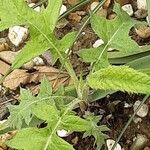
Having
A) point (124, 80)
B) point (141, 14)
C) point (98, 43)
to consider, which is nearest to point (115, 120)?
point (98, 43)

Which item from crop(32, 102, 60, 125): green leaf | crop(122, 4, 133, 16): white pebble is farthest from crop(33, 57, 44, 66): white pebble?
crop(32, 102, 60, 125): green leaf

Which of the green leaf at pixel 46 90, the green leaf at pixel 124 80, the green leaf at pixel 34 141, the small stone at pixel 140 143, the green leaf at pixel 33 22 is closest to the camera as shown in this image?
the green leaf at pixel 124 80

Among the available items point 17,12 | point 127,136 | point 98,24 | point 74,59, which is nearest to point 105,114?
point 127,136

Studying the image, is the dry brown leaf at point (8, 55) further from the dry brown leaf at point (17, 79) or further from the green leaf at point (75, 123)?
the green leaf at point (75, 123)

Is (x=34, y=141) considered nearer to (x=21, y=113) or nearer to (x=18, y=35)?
(x=21, y=113)

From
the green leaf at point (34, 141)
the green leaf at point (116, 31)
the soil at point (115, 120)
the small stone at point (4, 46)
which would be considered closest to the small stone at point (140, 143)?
the soil at point (115, 120)

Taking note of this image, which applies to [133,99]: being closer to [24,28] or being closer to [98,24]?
[98,24]

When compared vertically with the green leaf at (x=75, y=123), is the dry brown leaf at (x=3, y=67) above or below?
below

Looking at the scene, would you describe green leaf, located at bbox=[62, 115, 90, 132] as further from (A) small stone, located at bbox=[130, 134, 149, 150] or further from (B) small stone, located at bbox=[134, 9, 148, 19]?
(B) small stone, located at bbox=[134, 9, 148, 19]
